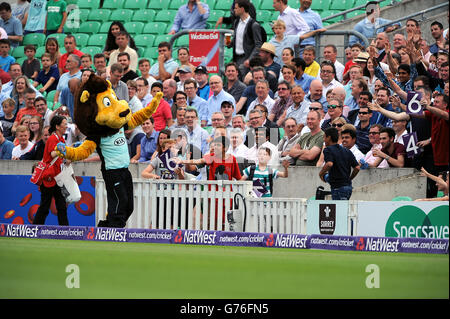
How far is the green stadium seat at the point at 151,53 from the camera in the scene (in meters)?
20.6

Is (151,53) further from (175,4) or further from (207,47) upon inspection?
(207,47)

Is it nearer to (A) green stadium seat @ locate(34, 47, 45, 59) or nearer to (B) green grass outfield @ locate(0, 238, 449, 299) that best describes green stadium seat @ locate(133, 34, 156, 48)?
(A) green stadium seat @ locate(34, 47, 45, 59)

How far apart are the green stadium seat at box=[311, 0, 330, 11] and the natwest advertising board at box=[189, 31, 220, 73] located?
371 centimetres

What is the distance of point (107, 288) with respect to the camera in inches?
376

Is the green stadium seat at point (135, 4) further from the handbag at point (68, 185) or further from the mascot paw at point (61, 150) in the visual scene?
the mascot paw at point (61, 150)

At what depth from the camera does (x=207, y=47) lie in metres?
17.5

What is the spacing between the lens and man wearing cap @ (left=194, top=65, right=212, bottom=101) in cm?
1719

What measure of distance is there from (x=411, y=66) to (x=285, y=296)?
6570 millimetres

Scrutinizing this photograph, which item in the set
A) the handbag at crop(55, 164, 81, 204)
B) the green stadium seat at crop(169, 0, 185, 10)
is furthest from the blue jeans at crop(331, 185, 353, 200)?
the green stadium seat at crop(169, 0, 185, 10)

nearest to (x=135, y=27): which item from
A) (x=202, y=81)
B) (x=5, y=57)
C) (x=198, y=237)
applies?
(x=5, y=57)

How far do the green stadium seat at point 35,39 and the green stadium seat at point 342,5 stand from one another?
716 cm

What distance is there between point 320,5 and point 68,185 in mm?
8855

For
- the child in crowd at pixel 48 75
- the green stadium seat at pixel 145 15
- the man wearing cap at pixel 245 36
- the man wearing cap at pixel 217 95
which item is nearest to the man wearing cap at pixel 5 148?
the child in crowd at pixel 48 75
